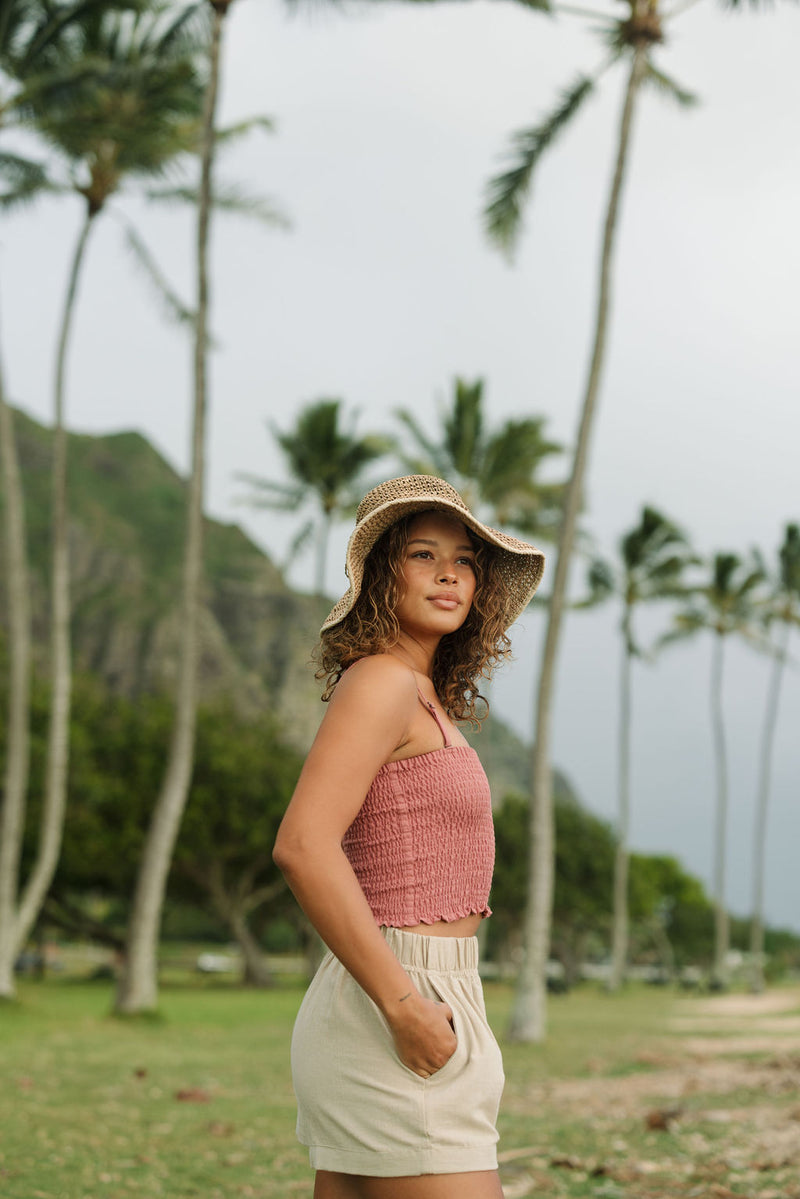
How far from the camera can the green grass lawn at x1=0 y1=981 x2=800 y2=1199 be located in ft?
17.8

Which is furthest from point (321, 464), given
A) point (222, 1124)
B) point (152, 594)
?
point (152, 594)

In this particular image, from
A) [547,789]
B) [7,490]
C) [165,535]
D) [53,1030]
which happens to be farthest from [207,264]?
[165,535]

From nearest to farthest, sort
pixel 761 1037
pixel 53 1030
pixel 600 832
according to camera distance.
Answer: pixel 53 1030 < pixel 761 1037 < pixel 600 832

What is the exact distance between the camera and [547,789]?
15.9m

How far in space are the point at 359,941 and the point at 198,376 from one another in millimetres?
15725

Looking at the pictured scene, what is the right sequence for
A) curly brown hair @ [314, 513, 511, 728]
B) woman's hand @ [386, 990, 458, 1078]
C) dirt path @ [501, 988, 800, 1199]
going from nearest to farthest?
woman's hand @ [386, 990, 458, 1078]
curly brown hair @ [314, 513, 511, 728]
dirt path @ [501, 988, 800, 1199]

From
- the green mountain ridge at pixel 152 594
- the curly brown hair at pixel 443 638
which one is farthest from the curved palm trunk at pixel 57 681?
the green mountain ridge at pixel 152 594

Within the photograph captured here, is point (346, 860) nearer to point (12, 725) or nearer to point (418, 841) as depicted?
point (418, 841)

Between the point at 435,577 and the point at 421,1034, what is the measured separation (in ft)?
2.69

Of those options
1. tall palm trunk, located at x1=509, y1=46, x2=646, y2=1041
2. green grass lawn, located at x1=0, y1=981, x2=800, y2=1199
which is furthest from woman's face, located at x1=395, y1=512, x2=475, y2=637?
tall palm trunk, located at x1=509, y1=46, x2=646, y2=1041

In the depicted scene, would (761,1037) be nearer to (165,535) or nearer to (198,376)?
(198,376)

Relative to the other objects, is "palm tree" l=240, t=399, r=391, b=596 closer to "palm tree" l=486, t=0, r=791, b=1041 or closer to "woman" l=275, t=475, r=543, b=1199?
"palm tree" l=486, t=0, r=791, b=1041

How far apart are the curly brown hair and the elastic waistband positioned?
0.44 metres

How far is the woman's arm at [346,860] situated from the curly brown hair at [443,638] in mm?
192
